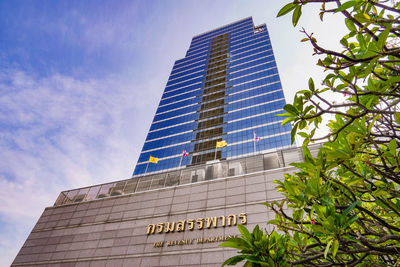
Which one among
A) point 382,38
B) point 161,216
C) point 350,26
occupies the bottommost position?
point 382,38

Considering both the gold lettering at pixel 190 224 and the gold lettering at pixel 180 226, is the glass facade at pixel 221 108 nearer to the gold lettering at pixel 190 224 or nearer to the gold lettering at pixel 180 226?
the gold lettering at pixel 180 226

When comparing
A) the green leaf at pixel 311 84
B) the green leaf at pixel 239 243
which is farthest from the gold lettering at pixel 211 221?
the green leaf at pixel 311 84

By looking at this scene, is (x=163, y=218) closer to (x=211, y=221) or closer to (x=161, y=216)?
(x=161, y=216)

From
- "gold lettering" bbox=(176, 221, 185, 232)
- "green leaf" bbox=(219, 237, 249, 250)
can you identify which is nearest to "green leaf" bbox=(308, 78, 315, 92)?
"green leaf" bbox=(219, 237, 249, 250)

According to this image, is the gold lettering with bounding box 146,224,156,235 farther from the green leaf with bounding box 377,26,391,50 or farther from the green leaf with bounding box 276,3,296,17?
the green leaf with bounding box 377,26,391,50

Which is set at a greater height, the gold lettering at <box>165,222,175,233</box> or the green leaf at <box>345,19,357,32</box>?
the gold lettering at <box>165,222,175,233</box>

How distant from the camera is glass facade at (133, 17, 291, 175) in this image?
158 ft

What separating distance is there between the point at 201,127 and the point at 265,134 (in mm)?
15884

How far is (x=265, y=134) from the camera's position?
46938 millimetres

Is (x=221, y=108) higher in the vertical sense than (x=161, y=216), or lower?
higher

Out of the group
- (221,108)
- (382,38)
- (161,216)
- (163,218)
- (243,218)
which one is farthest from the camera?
(221,108)

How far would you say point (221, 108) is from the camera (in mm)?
56094

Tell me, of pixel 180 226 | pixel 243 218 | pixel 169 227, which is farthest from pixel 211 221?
pixel 169 227

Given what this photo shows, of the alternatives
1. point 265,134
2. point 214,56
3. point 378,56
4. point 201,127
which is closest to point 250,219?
point 378,56
